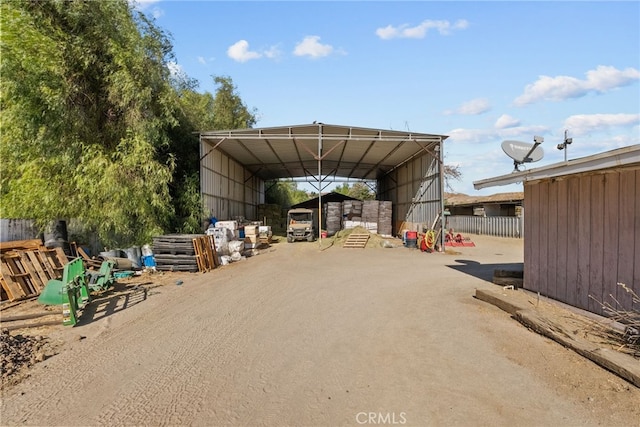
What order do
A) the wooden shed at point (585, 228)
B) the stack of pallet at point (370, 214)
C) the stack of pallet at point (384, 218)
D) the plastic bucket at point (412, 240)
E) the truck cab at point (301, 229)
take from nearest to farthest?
the wooden shed at point (585, 228) → the plastic bucket at point (412, 240) → the truck cab at point (301, 229) → the stack of pallet at point (370, 214) → the stack of pallet at point (384, 218)

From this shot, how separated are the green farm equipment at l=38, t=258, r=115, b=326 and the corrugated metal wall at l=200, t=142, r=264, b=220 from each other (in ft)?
28.5

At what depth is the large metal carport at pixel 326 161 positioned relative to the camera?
66.0 ft

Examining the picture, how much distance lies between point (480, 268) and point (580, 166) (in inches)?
315

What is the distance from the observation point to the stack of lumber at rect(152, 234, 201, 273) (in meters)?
12.7

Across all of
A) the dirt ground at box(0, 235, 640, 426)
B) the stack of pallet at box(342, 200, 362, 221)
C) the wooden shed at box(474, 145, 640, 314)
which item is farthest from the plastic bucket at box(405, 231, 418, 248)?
the wooden shed at box(474, 145, 640, 314)

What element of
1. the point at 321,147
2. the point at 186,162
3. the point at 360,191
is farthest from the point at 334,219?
the point at 360,191

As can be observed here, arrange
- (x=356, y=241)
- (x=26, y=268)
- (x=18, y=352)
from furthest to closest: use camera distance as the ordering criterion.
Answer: (x=356, y=241) < (x=26, y=268) < (x=18, y=352)

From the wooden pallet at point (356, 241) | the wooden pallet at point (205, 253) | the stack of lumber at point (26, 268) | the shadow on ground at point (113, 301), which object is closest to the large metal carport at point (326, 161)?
the wooden pallet at point (356, 241)

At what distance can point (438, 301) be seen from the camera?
8062 millimetres

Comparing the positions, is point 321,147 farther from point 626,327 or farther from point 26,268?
point 626,327

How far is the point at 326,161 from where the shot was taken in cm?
2952

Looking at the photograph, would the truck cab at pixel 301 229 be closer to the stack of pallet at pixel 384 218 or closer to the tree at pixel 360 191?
the stack of pallet at pixel 384 218

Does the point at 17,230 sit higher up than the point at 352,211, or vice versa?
the point at 352,211

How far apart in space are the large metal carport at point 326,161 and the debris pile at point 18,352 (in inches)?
509
